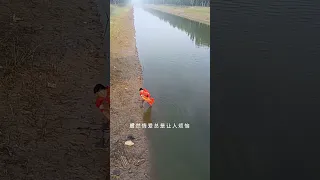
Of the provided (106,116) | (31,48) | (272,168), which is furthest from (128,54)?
(272,168)

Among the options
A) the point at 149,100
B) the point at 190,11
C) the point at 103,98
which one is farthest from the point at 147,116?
the point at 190,11

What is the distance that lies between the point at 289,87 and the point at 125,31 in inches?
39.5

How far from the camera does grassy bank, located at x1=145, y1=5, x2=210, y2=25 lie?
5.45 feet

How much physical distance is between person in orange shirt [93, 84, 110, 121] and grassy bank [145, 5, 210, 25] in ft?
1.58

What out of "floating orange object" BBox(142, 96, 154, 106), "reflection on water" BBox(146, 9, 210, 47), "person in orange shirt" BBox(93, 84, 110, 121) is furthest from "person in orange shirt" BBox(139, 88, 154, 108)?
"reflection on water" BBox(146, 9, 210, 47)

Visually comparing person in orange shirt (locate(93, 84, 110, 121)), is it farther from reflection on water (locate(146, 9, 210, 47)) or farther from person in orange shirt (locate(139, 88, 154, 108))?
reflection on water (locate(146, 9, 210, 47))

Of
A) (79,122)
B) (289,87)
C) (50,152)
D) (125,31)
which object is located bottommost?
(50,152)

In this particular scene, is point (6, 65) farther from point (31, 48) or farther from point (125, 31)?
point (125, 31)

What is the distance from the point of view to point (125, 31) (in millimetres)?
1608

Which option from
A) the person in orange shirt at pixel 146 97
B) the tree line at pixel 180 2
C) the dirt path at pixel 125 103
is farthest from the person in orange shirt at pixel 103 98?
the tree line at pixel 180 2

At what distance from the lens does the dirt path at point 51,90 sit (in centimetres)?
151

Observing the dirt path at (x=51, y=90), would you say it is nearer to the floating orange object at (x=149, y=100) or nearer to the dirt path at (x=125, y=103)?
the dirt path at (x=125, y=103)

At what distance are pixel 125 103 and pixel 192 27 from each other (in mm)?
542

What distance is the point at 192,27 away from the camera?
5.62ft
